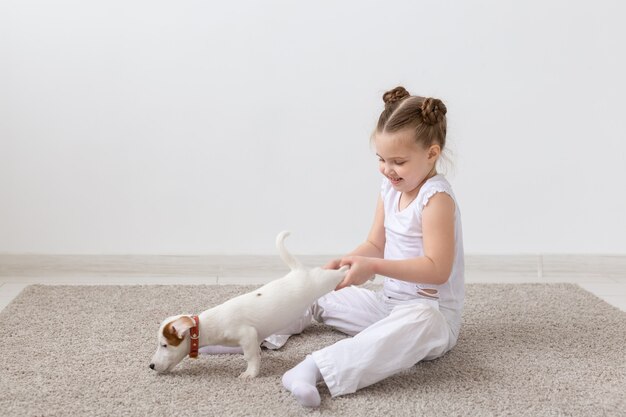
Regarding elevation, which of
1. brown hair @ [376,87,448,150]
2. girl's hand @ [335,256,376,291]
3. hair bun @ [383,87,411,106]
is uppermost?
hair bun @ [383,87,411,106]

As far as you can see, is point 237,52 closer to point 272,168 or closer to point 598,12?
point 272,168

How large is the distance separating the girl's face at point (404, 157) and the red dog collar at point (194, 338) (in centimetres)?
40

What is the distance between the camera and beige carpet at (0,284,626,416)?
118cm

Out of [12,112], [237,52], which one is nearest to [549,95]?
[237,52]

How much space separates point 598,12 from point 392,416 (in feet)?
4.73

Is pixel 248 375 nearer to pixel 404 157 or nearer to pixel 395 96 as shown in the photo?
pixel 404 157

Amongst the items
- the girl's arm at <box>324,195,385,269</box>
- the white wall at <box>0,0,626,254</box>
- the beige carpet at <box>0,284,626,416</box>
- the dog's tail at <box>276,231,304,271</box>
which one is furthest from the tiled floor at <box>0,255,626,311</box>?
the dog's tail at <box>276,231,304,271</box>

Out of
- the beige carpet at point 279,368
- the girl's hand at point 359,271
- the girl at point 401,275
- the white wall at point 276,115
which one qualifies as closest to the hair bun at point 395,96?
the girl at point 401,275

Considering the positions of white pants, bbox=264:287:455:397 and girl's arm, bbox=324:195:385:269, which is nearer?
white pants, bbox=264:287:455:397

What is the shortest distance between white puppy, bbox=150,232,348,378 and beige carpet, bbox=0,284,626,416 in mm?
44

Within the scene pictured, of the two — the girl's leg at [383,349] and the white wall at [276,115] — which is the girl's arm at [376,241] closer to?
the girl's leg at [383,349]

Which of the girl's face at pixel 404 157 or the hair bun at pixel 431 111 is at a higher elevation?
the hair bun at pixel 431 111

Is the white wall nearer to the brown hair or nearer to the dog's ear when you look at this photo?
the brown hair

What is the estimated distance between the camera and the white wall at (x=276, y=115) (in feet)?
6.94
